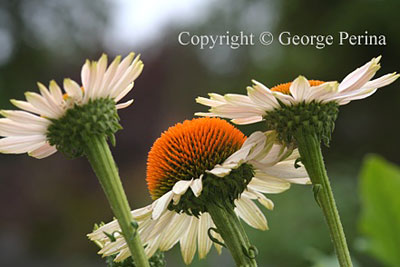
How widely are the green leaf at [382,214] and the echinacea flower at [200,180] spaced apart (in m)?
0.30

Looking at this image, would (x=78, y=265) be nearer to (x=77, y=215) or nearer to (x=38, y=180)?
(x=77, y=215)

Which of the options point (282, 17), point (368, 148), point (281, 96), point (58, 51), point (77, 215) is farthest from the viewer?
point (58, 51)

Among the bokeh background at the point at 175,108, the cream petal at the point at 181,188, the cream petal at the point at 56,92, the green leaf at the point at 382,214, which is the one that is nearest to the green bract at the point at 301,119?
the cream petal at the point at 181,188

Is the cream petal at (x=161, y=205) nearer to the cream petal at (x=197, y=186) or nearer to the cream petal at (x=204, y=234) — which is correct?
the cream petal at (x=197, y=186)

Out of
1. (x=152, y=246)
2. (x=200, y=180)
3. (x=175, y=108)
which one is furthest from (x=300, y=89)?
(x=175, y=108)

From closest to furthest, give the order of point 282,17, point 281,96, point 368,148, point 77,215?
point 281,96 < point 368,148 < point 77,215 < point 282,17

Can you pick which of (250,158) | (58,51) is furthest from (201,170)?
(58,51)

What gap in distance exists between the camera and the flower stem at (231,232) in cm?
52

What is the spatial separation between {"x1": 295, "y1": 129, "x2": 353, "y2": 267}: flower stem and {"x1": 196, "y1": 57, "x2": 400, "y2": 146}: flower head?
12 millimetres

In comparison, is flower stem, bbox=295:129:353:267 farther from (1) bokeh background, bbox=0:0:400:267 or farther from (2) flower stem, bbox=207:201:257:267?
(1) bokeh background, bbox=0:0:400:267

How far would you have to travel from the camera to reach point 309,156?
0.53 meters

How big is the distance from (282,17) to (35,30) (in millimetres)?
4429

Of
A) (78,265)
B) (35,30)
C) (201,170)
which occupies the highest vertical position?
(35,30)

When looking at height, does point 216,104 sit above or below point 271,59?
below
